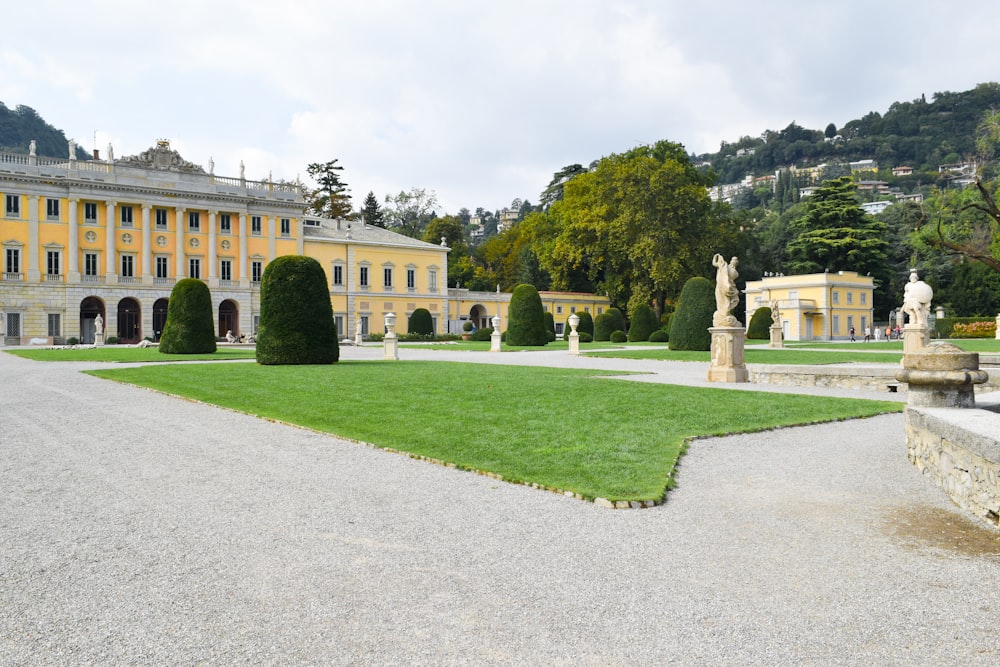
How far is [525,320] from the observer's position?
37281 millimetres

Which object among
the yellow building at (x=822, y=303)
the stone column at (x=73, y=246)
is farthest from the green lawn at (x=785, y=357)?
the stone column at (x=73, y=246)

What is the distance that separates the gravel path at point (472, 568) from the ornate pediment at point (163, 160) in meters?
52.1

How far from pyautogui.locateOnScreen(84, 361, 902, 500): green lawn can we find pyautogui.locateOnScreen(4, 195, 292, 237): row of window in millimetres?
39147

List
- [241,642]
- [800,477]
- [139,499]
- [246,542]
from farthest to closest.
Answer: [800,477] → [139,499] → [246,542] → [241,642]

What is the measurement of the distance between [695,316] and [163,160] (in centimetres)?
4279

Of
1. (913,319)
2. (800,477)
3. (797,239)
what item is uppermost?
(797,239)

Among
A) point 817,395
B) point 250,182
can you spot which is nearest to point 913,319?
point 817,395

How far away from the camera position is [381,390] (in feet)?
42.7

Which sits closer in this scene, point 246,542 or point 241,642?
point 241,642

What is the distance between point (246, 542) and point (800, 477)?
4613mm

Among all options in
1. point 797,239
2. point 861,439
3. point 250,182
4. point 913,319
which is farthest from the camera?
point 797,239

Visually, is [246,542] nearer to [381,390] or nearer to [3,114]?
[381,390]

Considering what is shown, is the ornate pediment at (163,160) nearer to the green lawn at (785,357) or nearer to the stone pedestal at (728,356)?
the green lawn at (785,357)

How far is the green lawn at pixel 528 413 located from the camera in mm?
6551
